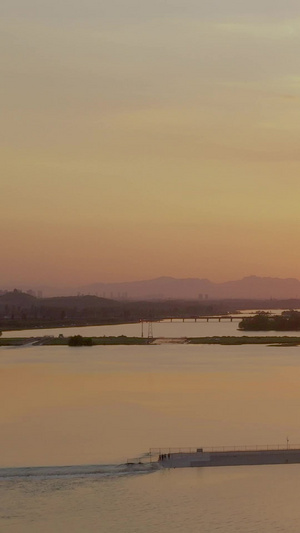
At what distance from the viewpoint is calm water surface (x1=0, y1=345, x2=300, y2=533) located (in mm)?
12688

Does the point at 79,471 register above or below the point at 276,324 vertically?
below

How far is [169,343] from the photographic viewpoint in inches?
2013

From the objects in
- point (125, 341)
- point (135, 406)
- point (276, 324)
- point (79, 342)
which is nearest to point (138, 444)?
point (135, 406)

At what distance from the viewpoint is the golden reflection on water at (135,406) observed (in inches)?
666

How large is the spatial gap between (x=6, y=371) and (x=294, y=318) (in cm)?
3736

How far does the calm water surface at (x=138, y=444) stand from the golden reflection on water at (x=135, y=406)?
3 cm

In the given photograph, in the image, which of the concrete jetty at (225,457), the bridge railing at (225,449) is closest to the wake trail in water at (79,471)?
the concrete jetty at (225,457)

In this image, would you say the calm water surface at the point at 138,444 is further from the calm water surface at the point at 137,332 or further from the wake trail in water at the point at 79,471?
the calm water surface at the point at 137,332

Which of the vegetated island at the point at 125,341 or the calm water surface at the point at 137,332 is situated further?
the calm water surface at the point at 137,332

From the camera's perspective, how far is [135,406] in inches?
867

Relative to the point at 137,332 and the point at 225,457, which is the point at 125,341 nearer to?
the point at 137,332

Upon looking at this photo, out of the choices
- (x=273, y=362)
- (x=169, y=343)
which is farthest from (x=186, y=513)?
(x=169, y=343)

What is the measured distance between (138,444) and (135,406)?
17.2ft

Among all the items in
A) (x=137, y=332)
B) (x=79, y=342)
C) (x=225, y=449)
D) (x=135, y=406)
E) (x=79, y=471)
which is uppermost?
(x=137, y=332)
